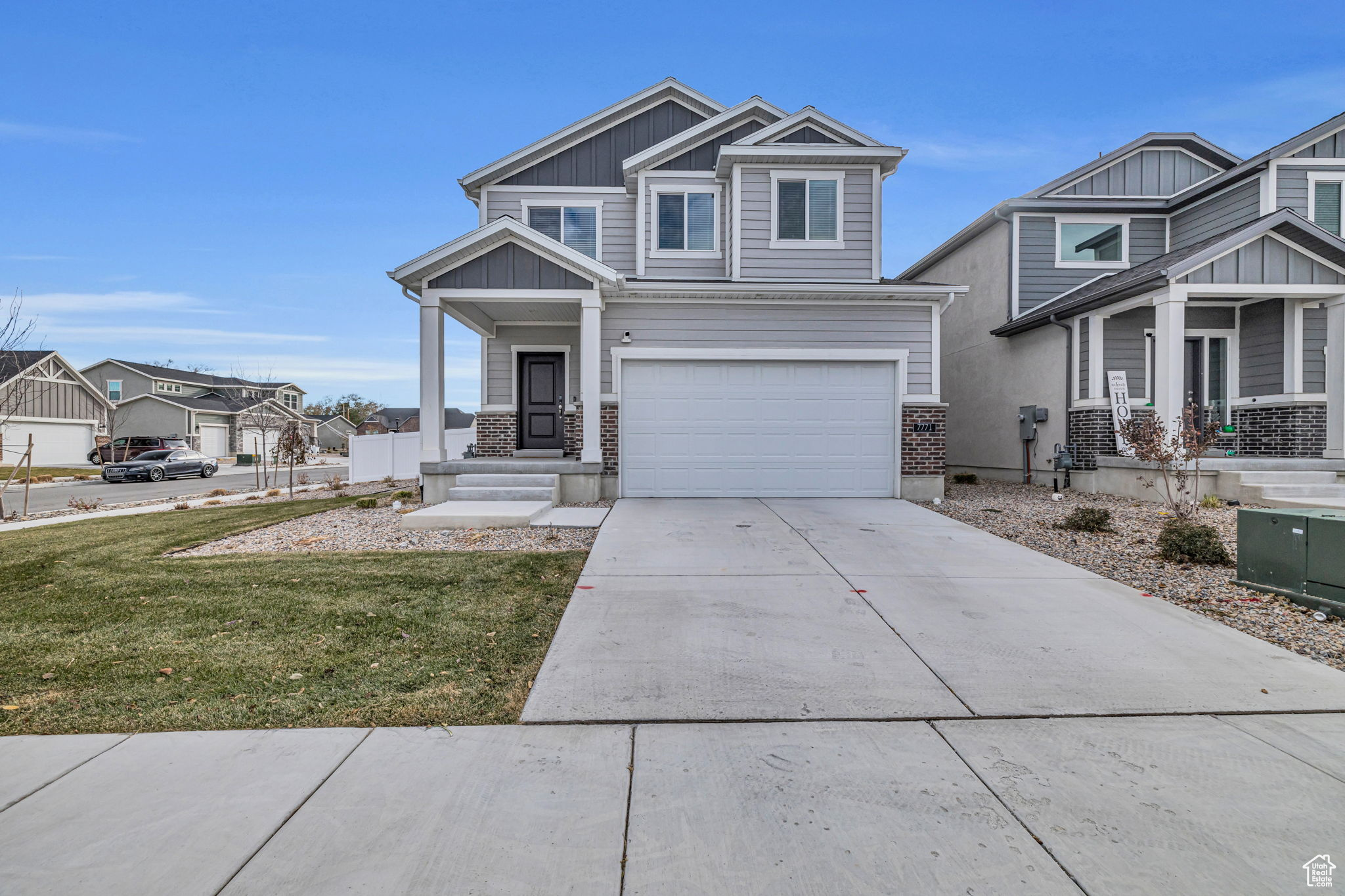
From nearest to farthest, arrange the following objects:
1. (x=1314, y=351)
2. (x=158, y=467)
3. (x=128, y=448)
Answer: (x=1314, y=351), (x=158, y=467), (x=128, y=448)

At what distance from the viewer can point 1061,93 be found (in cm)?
1962

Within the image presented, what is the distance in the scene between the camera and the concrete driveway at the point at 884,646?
3.15m

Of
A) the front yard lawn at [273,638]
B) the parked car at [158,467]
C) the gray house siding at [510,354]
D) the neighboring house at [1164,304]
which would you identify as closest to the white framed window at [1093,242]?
the neighboring house at [1164,304]

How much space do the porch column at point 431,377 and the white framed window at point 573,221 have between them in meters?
4.07

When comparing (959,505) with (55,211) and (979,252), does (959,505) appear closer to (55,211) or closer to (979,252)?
(979,252)

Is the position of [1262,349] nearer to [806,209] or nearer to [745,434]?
[806,209]

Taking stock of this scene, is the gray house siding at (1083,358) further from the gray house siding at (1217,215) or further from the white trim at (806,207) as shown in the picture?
the white trim at (806,207)

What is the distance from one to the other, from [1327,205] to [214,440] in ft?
176

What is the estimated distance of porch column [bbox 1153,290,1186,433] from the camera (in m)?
9.85

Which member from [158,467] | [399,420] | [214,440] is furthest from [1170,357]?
[399,420]

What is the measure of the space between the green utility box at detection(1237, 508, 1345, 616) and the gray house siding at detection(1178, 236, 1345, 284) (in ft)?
22.3

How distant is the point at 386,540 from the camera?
7.52 metres

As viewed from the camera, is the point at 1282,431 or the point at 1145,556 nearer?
the point at 1145,556

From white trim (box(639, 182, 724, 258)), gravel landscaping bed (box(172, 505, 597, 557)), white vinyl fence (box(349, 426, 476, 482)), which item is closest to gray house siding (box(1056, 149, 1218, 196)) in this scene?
white trim (box(639, 182, 724, 258))
